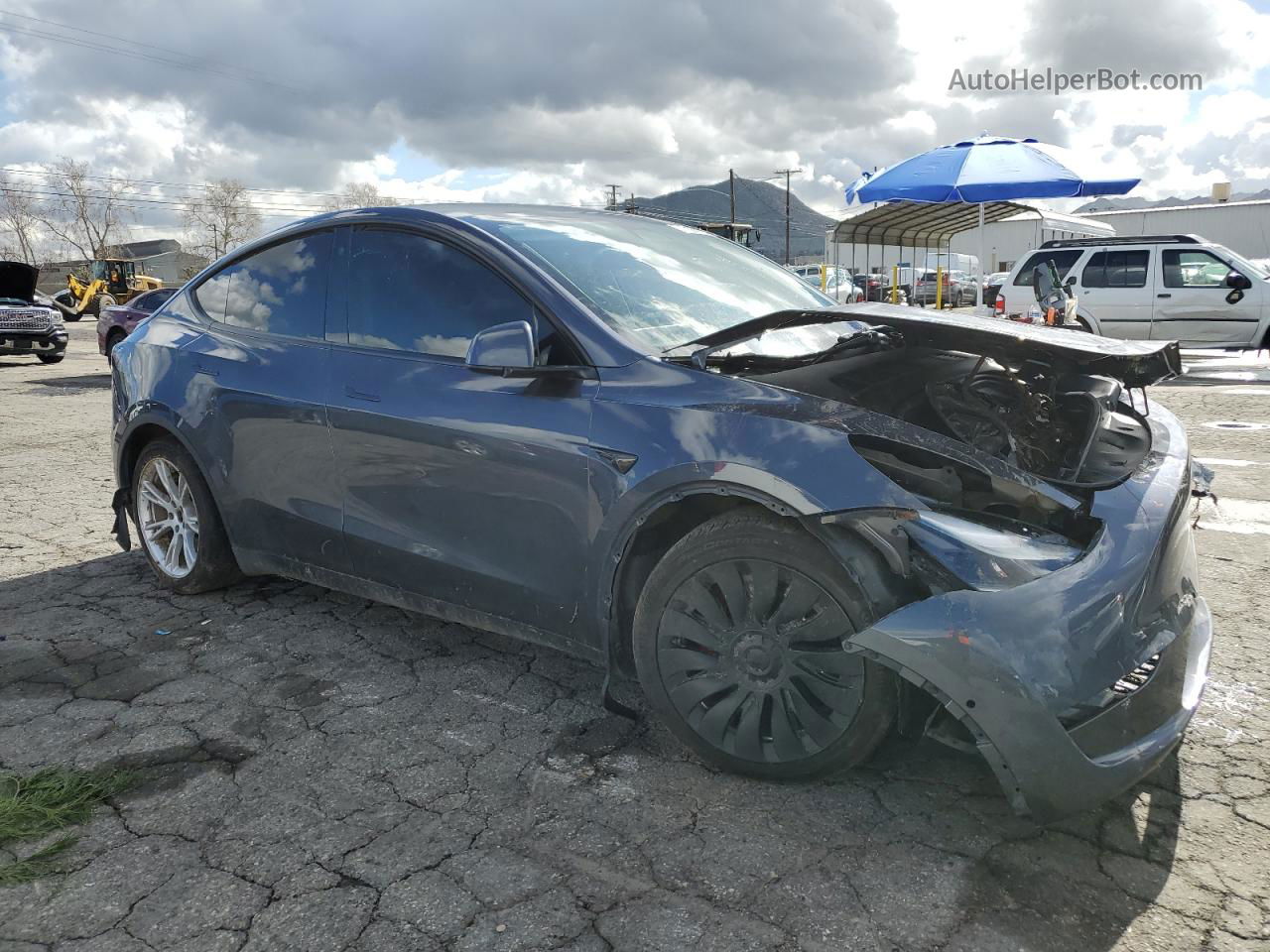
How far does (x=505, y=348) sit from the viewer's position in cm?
271

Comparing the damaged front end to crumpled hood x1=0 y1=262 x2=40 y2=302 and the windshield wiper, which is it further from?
crumpled hood x1=0 y1=262 x2=40 y2=302

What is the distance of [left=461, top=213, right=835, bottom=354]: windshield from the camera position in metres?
2.99

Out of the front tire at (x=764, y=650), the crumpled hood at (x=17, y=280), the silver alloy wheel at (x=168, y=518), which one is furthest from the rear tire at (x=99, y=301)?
the front tire at (x=764, y=650)

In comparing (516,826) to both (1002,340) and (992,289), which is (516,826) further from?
(992,289)

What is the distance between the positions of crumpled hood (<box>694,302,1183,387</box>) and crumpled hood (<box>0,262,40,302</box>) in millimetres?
18085

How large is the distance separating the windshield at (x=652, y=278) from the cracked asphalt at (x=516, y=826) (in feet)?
4.09

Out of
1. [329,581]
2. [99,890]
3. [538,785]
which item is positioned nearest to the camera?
[99,890]

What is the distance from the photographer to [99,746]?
9.40 feet

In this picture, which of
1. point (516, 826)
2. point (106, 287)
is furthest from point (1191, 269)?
point (106, 287)

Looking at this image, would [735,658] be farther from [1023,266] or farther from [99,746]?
[1023,266]

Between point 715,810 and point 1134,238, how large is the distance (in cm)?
1459

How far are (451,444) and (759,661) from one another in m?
1.17

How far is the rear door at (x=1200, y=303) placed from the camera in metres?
13.7

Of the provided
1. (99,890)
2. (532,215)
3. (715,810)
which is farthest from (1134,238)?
(99,890)
